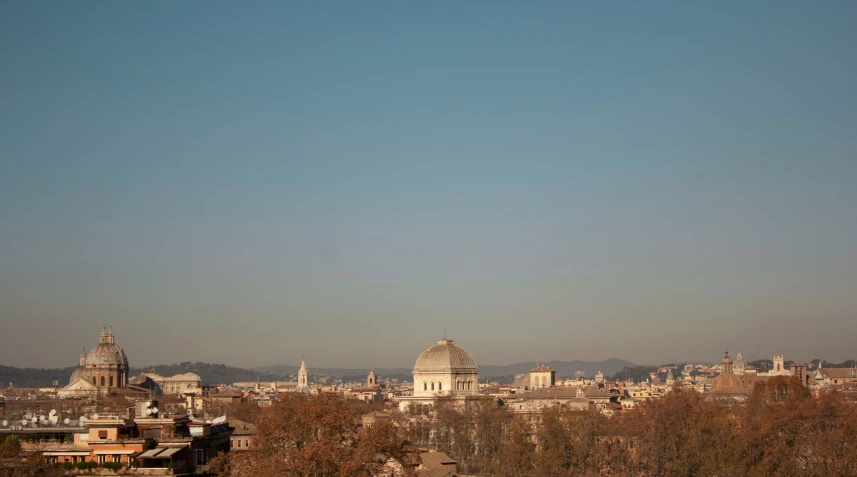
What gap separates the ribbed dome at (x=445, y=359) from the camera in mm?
123750

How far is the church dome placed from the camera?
172875mm

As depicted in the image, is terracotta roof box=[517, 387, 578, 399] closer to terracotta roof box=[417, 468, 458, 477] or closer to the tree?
terracotta roof box=[417, 468, 458, 477]

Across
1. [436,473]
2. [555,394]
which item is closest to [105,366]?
[555,394]

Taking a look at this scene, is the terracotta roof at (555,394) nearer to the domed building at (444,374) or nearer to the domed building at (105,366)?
the domed building at (444,374)

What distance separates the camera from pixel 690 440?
76.9 meters

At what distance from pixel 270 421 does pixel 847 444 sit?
136 ft

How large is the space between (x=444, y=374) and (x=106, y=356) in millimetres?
68966

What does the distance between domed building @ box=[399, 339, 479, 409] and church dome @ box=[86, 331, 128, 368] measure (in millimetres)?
63977

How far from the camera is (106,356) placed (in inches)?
6836

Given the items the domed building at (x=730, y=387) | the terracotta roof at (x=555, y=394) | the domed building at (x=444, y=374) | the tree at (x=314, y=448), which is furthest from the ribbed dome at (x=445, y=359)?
the tree at (x=314, y=448)

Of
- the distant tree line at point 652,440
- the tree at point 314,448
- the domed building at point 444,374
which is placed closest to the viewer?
the tree at point 314,448

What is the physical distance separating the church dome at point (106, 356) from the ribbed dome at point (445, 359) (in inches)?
2534

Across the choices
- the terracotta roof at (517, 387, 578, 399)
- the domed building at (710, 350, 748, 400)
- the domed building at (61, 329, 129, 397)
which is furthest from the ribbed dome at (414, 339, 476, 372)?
the domed building at (61, 329, 129, 397)

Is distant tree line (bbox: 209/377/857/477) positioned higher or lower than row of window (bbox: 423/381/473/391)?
lower
